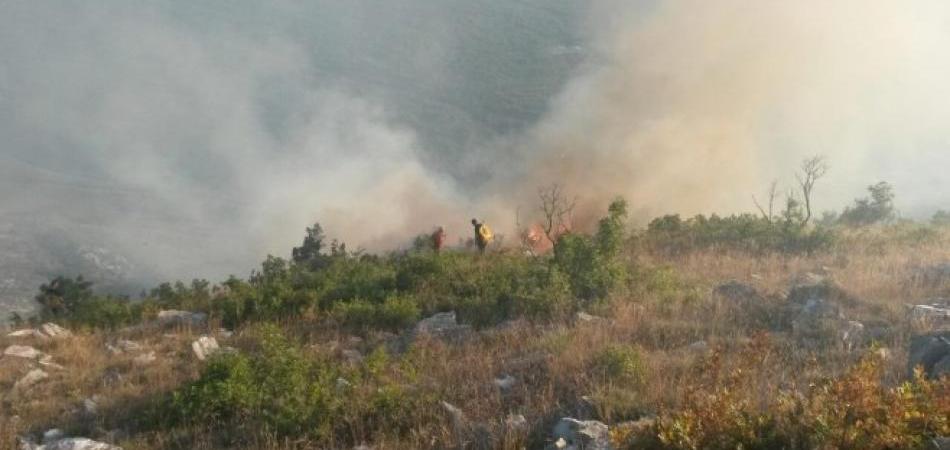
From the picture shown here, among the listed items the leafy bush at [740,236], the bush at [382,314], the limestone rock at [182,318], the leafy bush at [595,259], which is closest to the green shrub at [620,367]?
the leafy bush at [595,259]

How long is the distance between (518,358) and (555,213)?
17240 mm

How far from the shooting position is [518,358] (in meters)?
6.28

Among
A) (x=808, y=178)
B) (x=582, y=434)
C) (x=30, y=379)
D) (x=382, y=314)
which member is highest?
(x=808, y=178)

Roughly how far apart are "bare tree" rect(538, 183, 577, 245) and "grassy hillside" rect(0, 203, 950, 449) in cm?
405

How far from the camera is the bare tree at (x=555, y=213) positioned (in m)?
15.3

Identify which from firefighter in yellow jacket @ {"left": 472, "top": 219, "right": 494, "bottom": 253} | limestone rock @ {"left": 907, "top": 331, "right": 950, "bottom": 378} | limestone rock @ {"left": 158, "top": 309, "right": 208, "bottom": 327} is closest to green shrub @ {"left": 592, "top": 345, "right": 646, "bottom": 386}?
limestone rock @ {"left": 907, "top": 331, "right": 950, "bottom": 378}

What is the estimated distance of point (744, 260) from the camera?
436 inches

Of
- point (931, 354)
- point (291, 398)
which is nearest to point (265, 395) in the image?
point (291, 398)

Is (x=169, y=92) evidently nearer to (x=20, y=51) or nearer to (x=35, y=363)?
(x=20, y=51)

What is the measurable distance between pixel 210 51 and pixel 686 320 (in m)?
48.1

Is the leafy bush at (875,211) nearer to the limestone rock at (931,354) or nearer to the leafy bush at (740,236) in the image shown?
the leafy bush at (740,236)

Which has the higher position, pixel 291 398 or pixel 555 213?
pixel 555 213

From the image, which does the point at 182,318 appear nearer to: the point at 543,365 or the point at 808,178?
the point at 543,365

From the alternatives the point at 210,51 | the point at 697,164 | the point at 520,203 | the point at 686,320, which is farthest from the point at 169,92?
the point at 686,320
